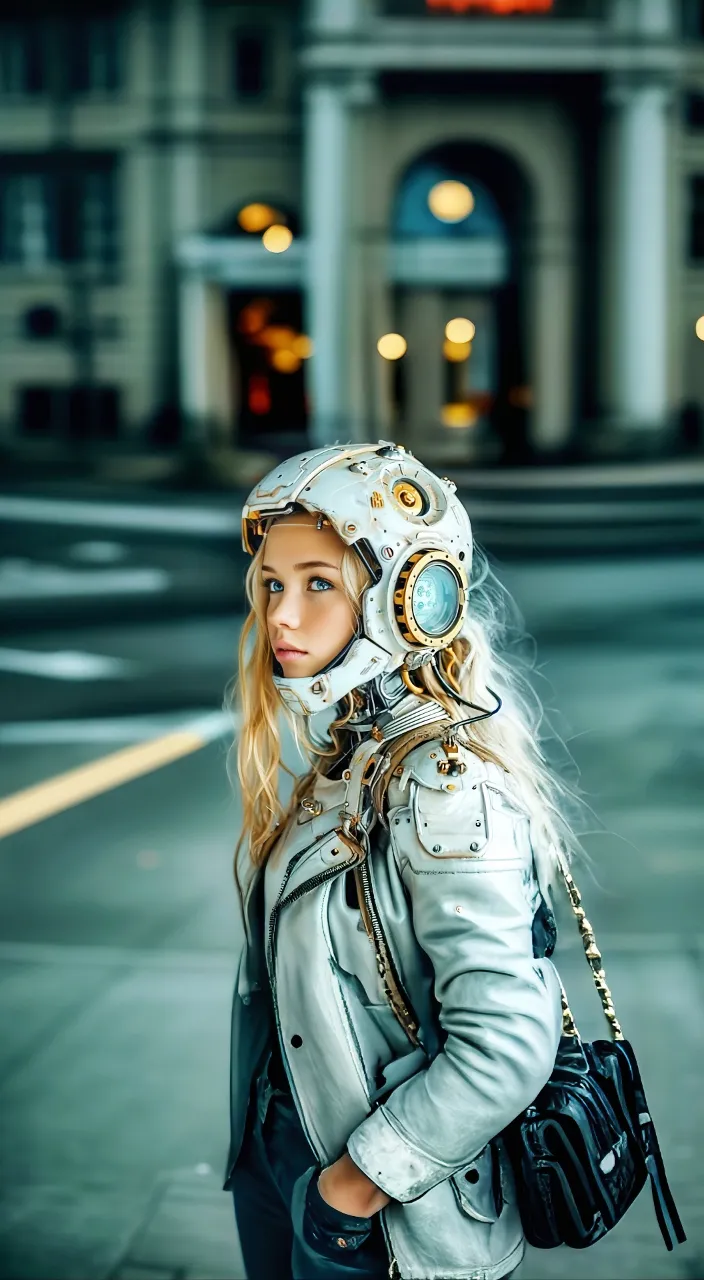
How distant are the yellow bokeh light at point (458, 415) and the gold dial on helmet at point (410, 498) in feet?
15.3

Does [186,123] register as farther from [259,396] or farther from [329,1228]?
[329,1228]

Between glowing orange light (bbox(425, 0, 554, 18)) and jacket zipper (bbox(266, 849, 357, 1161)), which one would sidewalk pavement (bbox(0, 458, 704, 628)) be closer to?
glowing orange light (bbox(425, 0, 554, 18))

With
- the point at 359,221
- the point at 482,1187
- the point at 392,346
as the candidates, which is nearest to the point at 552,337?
the point at 392,346

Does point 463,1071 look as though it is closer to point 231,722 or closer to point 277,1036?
point 277,1036

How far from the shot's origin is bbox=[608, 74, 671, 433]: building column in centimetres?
648

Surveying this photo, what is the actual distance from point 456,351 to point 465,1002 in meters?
5.30

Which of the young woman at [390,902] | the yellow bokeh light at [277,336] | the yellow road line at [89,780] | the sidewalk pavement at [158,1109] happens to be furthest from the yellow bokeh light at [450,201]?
the young woman at [390,902]

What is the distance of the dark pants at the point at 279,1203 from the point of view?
1.86 m

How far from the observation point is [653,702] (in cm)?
727

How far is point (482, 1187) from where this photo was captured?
184 centimetres

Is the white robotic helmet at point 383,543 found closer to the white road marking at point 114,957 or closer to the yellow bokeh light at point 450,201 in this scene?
the white road marking at point 114,957

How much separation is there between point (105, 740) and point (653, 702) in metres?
3.09

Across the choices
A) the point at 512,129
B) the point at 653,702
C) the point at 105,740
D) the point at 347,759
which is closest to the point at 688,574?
the point at 653,702

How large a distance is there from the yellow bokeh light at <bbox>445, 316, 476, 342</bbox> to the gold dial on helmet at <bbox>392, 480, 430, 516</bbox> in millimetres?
4884
